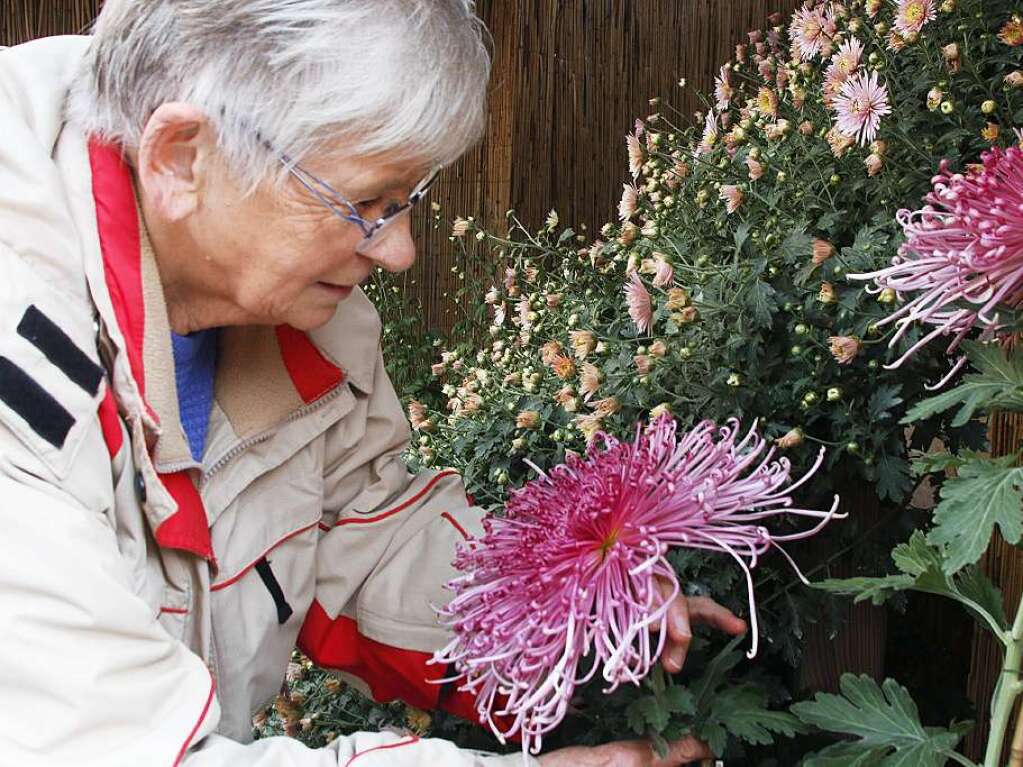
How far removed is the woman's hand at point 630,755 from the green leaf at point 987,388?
1.69 ft

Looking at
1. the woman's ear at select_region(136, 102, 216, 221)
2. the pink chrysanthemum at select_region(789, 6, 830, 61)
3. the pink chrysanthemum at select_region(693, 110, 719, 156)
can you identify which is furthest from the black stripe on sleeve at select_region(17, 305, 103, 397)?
the pink chrysanthemum at select_region(789, 6, 830, 61)

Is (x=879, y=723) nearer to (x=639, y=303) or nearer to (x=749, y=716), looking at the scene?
(x=749, y=716)

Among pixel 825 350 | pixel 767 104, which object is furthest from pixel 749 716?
pixel 767 104

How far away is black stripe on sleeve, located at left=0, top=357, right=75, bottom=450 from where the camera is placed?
4.40ft

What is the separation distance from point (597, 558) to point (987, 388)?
45 centimetres

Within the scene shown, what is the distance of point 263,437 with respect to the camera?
1.89m

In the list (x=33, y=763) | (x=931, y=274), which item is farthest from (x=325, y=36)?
(x=33, y=763)

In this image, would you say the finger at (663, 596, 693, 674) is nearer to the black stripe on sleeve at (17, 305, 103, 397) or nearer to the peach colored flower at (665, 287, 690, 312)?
the peach colored flower at (665, 287, 690, 312)

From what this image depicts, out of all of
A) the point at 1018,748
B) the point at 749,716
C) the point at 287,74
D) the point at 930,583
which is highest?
the point at 287,74

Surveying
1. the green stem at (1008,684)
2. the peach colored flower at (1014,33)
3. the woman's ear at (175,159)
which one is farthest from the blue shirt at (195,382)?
the peach colored flower at (1014,33)

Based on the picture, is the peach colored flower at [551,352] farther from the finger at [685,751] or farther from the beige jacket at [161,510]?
the finger at [685,751]

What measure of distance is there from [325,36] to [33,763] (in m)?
0.90

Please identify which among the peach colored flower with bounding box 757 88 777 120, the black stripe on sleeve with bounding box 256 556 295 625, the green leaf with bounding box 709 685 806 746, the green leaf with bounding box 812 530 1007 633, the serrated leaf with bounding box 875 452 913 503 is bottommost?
the black stripe on sleeve with bounding box 256 556 295 625

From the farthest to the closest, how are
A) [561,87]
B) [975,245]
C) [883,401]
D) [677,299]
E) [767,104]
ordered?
1. [561,87]
2. [767,104]
3. [677,299]
4. [883,401]
5. [975,245]
